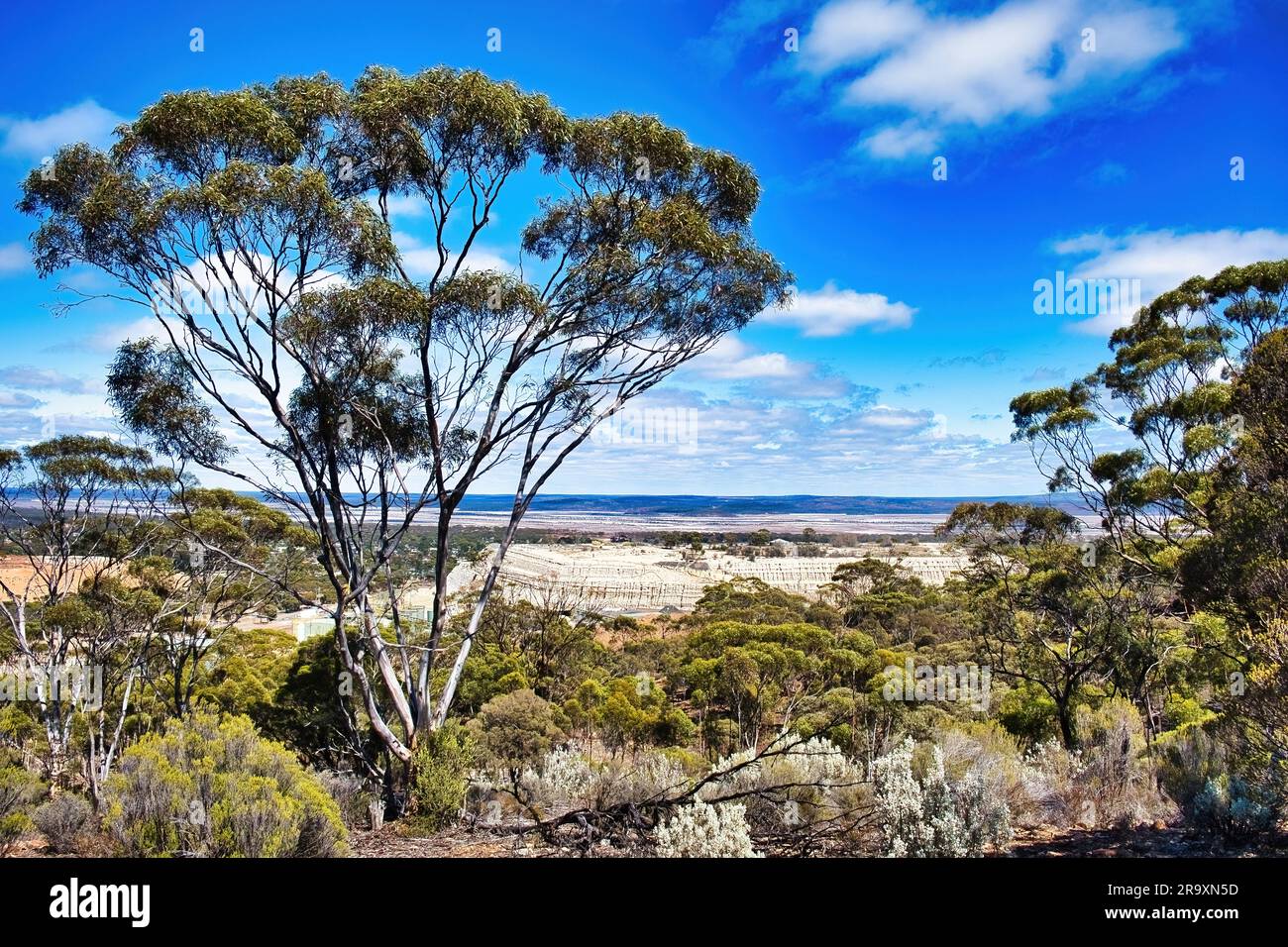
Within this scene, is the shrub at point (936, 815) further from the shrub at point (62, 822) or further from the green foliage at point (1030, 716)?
the green foliage at point (1030, 716)

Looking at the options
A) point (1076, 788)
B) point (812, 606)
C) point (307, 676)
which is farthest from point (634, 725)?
point (812, 606)

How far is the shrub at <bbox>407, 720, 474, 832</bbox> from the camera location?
21.9 feet

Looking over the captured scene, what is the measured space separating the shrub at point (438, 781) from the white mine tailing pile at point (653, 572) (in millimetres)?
38541

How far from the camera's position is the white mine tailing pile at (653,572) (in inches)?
2140

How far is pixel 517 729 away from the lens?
36.5 feet

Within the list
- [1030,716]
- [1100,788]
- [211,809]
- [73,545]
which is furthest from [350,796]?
[1030,716]

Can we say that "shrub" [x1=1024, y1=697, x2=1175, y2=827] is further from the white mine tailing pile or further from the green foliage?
the white mine tailing pile

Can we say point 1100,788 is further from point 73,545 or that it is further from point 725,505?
point 725,505

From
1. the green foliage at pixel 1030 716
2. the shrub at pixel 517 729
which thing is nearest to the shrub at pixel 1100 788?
the green foliage at pixel 1030 716

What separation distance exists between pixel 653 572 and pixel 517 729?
58.7 meters

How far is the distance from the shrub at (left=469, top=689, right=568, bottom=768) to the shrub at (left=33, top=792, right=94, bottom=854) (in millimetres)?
5304

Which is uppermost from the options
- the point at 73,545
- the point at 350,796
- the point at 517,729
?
the point at 73,545

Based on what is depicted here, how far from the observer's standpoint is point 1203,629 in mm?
11344
